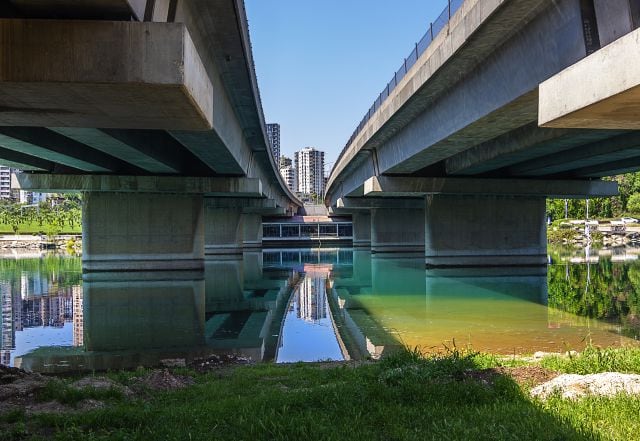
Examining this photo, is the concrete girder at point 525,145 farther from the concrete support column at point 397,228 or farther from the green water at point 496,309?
the concrete support column at point 397,228

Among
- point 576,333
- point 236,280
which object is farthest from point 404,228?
point 576,333

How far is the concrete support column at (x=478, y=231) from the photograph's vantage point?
1485 inches

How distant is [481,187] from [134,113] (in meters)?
28.6

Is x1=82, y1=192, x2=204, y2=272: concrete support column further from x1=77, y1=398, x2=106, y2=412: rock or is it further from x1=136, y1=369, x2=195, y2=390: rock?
x1=77, y1=398, x2=106, y2=412: rock

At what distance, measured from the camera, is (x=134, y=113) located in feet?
29.9

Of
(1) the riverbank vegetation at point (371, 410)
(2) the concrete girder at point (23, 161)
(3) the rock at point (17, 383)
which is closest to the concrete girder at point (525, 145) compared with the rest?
(1) the riverbank vegetation at point (371, 410)

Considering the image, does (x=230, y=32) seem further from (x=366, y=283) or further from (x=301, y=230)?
(x=301, y=230)

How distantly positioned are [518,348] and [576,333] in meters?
3.01

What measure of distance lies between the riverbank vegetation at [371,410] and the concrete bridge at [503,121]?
4117mm

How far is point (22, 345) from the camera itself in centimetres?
1580

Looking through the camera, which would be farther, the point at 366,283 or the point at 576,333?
the point at 366,283

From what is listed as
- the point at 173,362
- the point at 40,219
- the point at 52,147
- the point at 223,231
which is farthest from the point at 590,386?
the point at 40,219

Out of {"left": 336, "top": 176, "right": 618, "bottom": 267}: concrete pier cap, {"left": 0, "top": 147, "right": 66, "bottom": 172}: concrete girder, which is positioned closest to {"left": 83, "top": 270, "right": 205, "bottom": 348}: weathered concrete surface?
{"left": 0, "top": 147, "right": 66, "bottom": 172}: concrete girder

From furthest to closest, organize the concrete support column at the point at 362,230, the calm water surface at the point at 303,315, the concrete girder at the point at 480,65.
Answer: the concrete support column at the point at 362,230 < the calm water surface at the point at 303,315 < the concrete girder at the point at 480,65
